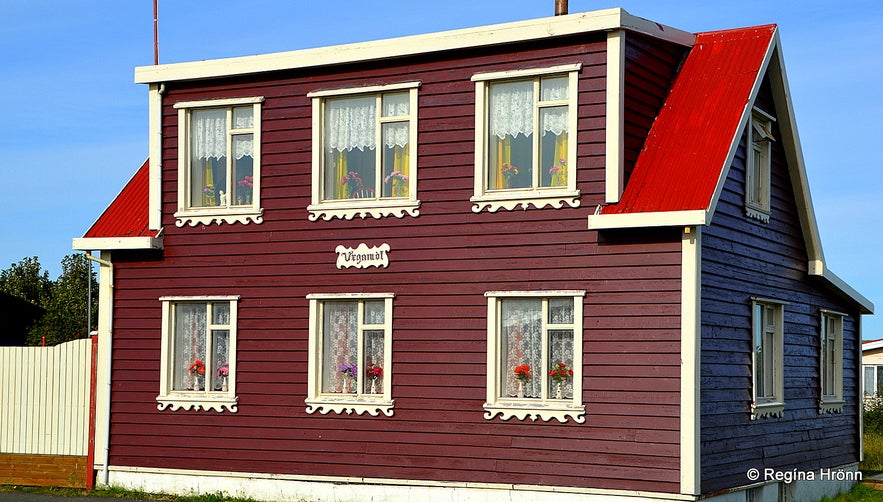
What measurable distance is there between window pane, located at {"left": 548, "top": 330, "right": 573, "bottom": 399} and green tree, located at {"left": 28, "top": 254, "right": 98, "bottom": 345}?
2344 cm

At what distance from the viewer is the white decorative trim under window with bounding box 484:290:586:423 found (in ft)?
56.2

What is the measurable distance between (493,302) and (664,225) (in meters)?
2.91

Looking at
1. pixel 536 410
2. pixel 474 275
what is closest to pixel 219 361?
pixel 474 275

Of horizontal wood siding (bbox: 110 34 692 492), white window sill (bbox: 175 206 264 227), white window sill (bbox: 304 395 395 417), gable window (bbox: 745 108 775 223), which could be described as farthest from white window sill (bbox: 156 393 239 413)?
gable window (bbox: 745 108 775 223)

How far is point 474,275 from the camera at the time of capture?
59.0 ft

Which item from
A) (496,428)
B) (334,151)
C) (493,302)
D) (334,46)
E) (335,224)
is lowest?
(496,428)

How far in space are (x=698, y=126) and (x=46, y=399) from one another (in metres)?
12.0

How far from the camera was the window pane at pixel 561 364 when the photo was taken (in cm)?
1728

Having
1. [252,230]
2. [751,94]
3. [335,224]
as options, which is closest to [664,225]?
[751,94]

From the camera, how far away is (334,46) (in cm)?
1925

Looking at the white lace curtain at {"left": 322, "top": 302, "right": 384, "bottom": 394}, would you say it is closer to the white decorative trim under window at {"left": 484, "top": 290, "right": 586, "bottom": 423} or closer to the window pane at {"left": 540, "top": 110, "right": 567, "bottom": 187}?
the white decorative trim under window at {"left": 484, "top": 290, "right": 586, "bottom": 423}

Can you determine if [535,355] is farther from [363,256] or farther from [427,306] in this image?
[363,256]

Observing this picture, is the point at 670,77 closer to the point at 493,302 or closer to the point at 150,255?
the point at 493,302

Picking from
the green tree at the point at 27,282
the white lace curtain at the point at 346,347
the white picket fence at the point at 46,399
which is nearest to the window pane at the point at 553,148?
the white lace curtain at the point at 346,347
